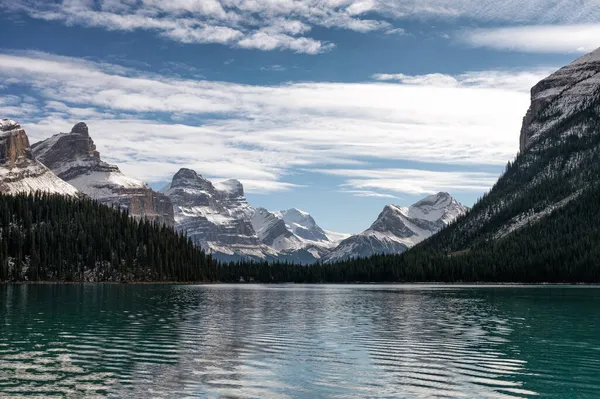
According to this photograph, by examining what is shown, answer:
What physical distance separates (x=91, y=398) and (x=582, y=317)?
78.3 metres

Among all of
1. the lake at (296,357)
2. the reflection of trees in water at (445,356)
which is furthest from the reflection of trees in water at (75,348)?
the reflection of trees in water at (445,356)

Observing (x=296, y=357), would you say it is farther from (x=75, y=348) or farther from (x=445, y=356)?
(x=75, y=348)

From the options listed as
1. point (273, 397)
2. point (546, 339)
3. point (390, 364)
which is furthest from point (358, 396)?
point (546, 339)

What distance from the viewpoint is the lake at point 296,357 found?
130 feet

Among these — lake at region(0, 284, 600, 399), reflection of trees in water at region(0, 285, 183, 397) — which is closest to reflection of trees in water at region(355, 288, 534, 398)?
lake at region(0, 284, 600, 399)

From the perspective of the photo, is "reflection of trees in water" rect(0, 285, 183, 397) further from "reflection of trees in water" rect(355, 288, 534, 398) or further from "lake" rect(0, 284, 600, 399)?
"reflection of trees in water" rect(355, 288, 534, 398)

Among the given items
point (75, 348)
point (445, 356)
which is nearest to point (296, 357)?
point (445, 356)

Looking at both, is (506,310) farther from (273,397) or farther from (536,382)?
(273,397)

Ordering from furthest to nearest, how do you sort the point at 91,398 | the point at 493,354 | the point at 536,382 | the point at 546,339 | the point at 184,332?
the point at 184,332 < the point at 546,339 < the point at 493,354 < the point at 536,382 < the point at 91,398

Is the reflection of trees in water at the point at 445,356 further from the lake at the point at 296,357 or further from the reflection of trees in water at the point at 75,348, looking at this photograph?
the reflection of trees in water at the point at 75,348

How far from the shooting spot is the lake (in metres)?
39.7

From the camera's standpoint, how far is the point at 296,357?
172 feet

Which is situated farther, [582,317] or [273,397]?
[582,317]

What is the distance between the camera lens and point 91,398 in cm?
3650
